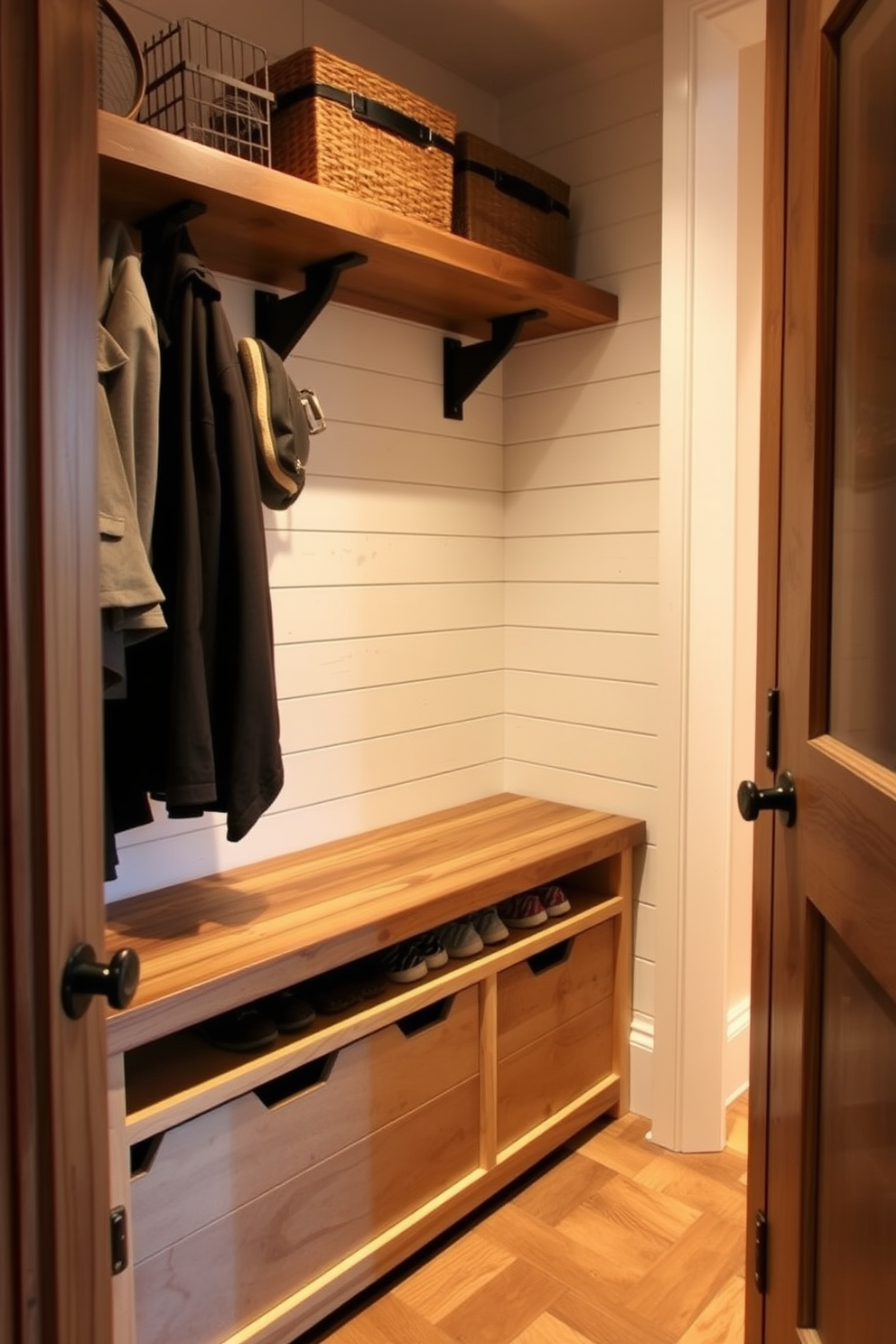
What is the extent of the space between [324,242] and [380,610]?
796 millimetres

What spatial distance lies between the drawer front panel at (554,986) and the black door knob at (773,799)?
0.89m

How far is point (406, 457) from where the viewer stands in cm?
229

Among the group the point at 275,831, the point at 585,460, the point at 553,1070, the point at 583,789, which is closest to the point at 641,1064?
the point at 553,1070

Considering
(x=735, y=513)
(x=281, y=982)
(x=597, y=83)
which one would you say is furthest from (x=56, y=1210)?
(x=597, y=83)

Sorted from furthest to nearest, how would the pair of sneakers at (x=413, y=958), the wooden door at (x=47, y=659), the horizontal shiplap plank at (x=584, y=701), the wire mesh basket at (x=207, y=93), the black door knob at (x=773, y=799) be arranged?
the horizontal shiplap plank at (x=584, y=701), the pair of sneakers at (x=413, y=958), the wire mesh basket at (x=207, y=93), the black door knob at (x=773, y=799), the wooden door at (x=47, y=659)

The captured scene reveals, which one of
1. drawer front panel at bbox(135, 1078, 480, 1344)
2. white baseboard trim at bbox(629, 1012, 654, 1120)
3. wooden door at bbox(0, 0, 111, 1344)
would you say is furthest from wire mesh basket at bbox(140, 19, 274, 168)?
white baseboard trim at bbox(629, 1012, 654, 1120)

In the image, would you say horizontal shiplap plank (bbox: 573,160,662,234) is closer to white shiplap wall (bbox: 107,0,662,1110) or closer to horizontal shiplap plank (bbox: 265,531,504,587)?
white shiplap wall (bbox: 107,0,662,1110)

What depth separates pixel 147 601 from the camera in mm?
1368

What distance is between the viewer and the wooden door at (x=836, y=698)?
95 cm

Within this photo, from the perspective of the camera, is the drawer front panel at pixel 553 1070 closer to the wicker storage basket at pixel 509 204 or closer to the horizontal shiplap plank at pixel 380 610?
the horizontal shiplap plank at pixel 380 610

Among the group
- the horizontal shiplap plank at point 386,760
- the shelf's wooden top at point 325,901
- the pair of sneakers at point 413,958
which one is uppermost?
the horizontal shiplap plank at point 386,760

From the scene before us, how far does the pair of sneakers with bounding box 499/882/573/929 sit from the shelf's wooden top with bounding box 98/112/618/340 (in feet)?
4.20

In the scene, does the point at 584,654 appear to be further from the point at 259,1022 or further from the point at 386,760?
the point at 259,1022

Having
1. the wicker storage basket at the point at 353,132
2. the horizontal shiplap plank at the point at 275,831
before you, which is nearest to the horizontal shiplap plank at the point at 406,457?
the wicker storage basket at the point at 353,132
